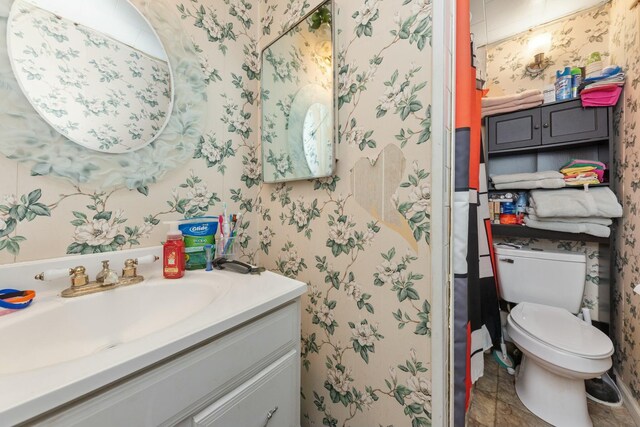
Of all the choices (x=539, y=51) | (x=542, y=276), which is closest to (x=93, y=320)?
(x=542, y=276)

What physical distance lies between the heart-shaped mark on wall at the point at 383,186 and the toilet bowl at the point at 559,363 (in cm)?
103

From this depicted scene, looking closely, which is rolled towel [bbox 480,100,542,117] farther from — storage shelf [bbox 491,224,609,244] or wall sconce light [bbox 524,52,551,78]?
storage shelf [bbox 491,224,609,244]

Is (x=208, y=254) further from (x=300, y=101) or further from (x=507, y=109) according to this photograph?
(x=507, y=109)

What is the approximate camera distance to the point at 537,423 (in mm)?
1130

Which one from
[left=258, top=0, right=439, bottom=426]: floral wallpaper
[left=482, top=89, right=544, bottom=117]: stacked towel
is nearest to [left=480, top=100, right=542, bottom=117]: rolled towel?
[left=482, top=89, right=544, bottom=117]: stacked towel

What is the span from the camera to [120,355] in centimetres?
36

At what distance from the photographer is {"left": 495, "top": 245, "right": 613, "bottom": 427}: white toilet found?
1.05 meters

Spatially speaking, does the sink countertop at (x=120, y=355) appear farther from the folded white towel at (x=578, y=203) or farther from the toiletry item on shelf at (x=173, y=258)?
the folded white towel at (x=578, y=203)

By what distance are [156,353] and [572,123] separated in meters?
2.16

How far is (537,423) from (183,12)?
2269 mm

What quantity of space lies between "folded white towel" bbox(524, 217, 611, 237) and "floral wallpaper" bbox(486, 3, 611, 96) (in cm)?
97

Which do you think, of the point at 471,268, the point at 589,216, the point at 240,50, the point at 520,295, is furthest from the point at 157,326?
the point at 589,216

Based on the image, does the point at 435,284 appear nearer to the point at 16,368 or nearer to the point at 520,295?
the point at 16,368

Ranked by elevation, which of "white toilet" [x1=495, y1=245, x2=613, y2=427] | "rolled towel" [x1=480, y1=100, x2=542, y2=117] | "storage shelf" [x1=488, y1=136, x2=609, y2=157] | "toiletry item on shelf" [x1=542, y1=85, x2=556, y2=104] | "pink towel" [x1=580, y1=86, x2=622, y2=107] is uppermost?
"toiletry item on shelf" [x1=542, y1=85, x2=556, y2=104]
